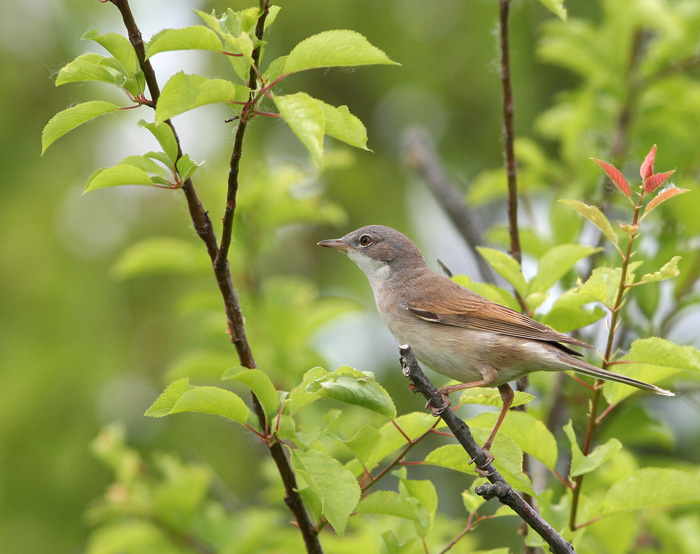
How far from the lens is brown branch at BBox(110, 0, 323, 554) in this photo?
2.38m

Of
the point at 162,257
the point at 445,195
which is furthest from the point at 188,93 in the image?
the point at 445,195

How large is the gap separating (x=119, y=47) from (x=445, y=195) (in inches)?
162

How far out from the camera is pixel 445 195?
622 centimetres

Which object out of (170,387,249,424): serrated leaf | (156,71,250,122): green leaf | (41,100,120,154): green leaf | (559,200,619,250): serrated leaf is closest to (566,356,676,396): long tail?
(559,200,619,250): serrated leaf

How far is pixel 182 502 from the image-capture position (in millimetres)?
4500

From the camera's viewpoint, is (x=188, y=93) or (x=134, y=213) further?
(x=134, y=213)

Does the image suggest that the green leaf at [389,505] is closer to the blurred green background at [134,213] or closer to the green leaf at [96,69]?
the green leaf at [96,69]

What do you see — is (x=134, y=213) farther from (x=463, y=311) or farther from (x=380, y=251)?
(x=463, y=311)

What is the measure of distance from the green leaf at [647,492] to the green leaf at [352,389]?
3.46 ft

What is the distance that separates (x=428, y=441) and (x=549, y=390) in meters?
3.36

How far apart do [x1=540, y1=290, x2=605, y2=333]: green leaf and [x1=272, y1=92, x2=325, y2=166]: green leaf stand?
1699mm

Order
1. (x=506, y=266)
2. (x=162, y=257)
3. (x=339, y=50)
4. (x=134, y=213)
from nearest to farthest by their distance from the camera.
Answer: (x=339, y=50) < (x=506, y=266) < (x=162, y=257) < (x=134, y=213)

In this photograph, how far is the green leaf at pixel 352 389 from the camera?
253 centimetres

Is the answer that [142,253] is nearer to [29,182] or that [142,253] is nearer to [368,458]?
[368,458]
